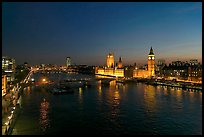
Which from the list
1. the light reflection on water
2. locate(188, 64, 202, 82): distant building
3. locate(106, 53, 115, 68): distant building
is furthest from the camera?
locate(106, 53, 115, 68): distant building

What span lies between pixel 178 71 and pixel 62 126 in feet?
78.8

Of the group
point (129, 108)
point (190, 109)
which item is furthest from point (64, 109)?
point (190, 109)

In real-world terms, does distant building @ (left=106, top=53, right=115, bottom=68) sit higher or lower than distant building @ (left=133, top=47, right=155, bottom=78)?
higher

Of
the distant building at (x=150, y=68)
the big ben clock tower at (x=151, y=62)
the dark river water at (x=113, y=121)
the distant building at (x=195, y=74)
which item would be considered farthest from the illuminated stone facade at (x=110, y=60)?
the dark river water at (x=113, y=121)

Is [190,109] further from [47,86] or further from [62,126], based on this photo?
[47,86]

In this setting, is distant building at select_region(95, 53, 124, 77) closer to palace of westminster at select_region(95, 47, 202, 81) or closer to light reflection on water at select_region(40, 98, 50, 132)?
palace of westminster at select_region(95, 47, 202, 81)

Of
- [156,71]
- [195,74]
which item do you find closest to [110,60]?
[156,71]

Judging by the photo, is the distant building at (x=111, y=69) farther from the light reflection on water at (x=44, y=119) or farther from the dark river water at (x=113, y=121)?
the light reflection on water at (x=44, y=119)

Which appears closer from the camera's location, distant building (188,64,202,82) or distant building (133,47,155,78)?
distant building (188,64,202,82)

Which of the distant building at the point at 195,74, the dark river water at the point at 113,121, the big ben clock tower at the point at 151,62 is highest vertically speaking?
the big ben clock tower at the point at 151,62

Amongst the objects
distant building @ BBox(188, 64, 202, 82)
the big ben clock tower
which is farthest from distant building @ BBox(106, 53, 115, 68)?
distant building @ BBox(188, 64, 202, 82)

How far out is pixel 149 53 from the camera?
119 ft

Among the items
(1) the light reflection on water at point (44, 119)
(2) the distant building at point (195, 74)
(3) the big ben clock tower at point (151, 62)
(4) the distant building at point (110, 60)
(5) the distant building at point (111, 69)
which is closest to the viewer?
(1) the light reflection on water at point (44, 119)

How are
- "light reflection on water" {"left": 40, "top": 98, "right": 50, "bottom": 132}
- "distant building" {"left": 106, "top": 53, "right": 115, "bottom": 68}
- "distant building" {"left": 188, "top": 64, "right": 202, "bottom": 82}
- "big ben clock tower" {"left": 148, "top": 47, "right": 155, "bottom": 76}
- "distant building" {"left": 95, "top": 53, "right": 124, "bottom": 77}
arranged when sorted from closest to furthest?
"light reflection on water" {"left": 40, "top": 98, "right": 50, "bottom": 132}
"distant building" {"left": 188, "top": 64, "right": 202, "bottom": 82}
"big ben clock tower" {"left": 148, "top": 47, "right": 155, "bottom": 76}
"distant building" {"left": 95, "top": 53, "right": 124, "bottom": 77}
"distant building" {"left": 106, "top": 53, "right": 115, "bottom": 68}
